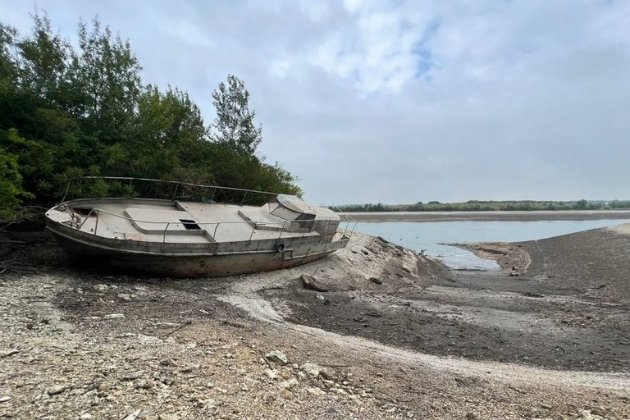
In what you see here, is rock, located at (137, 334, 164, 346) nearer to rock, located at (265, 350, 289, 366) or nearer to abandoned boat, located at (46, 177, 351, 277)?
rock, located at (265, 350, 289, 366)

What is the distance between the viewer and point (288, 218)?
15.4 m

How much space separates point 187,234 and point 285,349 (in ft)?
20.5

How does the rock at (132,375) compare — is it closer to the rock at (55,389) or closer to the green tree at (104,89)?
the rock at (55,389)

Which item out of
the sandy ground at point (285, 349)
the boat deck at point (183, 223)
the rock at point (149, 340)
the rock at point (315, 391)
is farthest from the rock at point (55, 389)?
the boat deck at point (183, 223)

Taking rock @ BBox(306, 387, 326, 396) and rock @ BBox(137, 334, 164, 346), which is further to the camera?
rock @ BBox(137, 334, 164, 346)

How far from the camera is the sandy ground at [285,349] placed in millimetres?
4598

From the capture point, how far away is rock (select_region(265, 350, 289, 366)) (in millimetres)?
5926

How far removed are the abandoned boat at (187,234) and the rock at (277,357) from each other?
5.48 meters

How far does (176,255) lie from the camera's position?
10555mm

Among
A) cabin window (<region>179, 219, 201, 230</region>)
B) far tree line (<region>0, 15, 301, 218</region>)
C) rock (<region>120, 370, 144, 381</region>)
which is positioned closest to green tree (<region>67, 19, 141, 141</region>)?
far tree line (<region>0, 15, 301, 218</region>)

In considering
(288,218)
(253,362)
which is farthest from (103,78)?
(253,362)

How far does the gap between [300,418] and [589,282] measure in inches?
794

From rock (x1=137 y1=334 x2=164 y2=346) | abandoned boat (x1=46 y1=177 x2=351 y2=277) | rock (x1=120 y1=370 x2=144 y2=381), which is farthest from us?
abandoned boat (x1=46 y1=177 x2=351 y2=277)

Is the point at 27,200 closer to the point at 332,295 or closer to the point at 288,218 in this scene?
the point at 288,218
